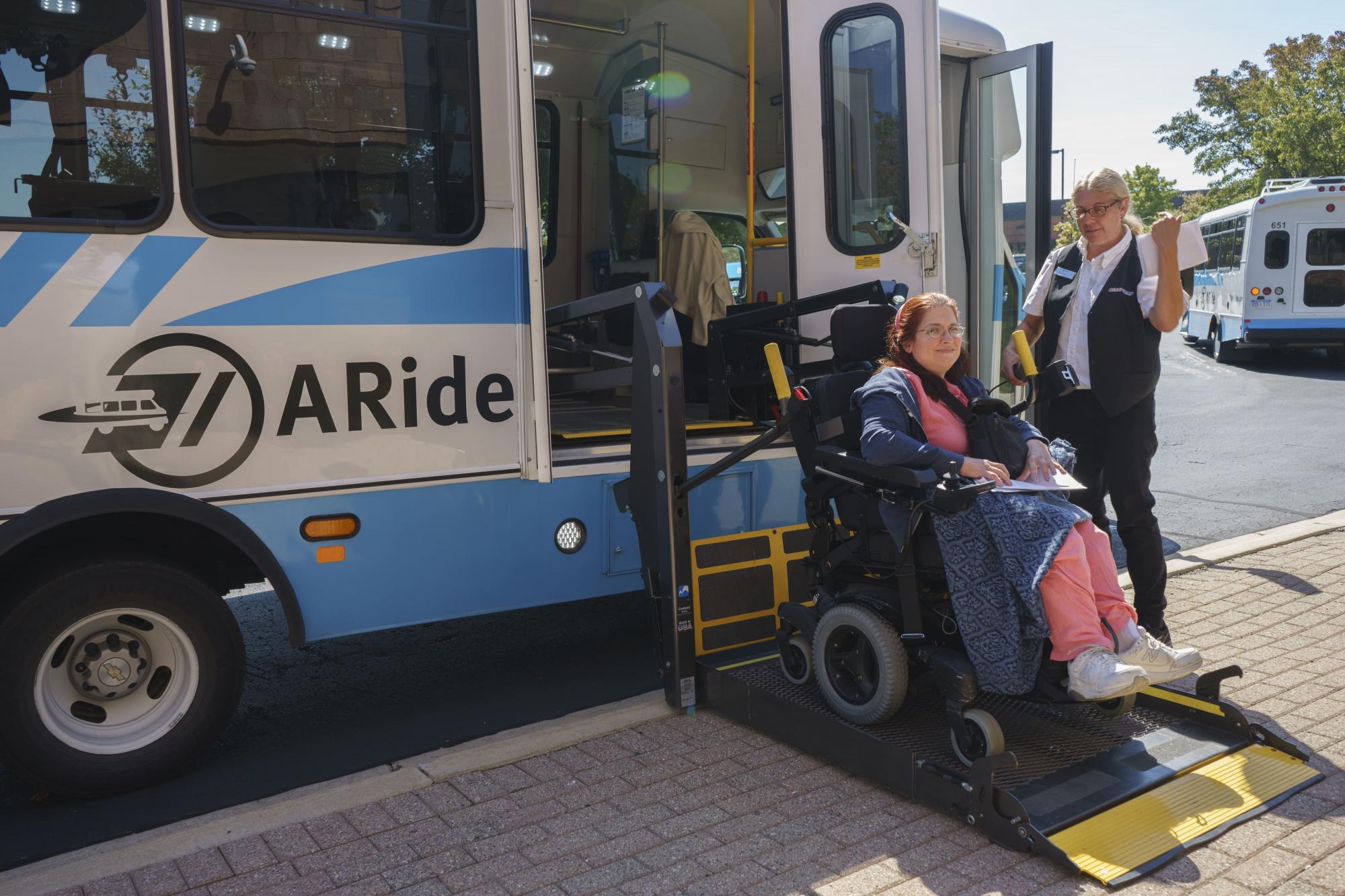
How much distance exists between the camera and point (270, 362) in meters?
3.70

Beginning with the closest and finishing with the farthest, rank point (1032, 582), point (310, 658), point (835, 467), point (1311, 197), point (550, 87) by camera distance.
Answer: point (1032, 582) → point (835, 467) → point (310, 658) → point (550, 87) → point (1311, 197)

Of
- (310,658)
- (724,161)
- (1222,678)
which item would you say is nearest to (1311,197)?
(724,161)

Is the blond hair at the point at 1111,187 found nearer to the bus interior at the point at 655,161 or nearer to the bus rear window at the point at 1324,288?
the bus interior at the point at 655,161

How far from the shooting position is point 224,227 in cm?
364

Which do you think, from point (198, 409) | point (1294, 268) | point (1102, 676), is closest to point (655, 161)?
point (198, 409)

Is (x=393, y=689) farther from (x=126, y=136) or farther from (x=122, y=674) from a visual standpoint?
(x=126, y=136)

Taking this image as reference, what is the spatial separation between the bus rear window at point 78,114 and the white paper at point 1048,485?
2.92 m

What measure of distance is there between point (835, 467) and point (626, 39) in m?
4.66

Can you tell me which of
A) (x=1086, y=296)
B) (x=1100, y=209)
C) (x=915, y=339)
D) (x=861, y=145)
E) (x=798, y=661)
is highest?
(x=861, y=145)

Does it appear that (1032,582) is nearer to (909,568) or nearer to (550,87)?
(909,568)

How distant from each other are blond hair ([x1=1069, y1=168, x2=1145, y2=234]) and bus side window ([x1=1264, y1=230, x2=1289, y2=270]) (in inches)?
629

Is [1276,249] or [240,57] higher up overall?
[1276,249]

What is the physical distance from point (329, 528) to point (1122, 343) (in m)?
3.11

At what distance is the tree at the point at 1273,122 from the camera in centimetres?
3089
